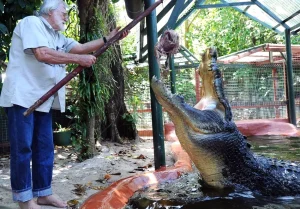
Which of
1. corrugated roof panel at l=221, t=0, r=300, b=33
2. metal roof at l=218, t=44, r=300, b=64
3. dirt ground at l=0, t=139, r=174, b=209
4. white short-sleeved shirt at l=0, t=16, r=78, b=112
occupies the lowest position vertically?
dirt ground at l=0, t=139, r=174, b=209

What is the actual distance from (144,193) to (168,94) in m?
0.78

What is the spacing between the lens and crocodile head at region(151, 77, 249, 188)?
8.32 feet

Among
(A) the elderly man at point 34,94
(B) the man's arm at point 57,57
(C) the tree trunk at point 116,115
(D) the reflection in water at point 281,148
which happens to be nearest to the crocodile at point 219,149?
(B) the man's arm at point 57,57

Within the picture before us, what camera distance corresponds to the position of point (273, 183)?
2.69 meters

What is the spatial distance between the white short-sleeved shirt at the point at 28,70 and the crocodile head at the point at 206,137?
0.78 metres

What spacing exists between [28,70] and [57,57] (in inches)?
9.1

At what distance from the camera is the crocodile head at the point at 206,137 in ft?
8.32

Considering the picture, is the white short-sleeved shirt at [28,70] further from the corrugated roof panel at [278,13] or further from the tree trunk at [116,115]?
the corrugated roof panel at [278,13]

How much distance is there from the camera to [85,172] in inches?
142

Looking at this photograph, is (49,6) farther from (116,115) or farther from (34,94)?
(116,115)

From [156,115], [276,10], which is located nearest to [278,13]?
[276,10]

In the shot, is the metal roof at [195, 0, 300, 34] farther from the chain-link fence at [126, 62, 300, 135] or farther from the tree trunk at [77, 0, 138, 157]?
the tree trunk at [77, 0, 138, 157]

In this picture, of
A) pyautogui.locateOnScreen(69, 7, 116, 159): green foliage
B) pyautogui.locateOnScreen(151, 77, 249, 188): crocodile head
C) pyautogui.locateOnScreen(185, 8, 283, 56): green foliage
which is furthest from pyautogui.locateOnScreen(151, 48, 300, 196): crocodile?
pyautogui.locateOnScreen(185, 8, 283, 56): green foliage

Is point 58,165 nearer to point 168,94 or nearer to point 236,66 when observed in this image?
point 168,94
